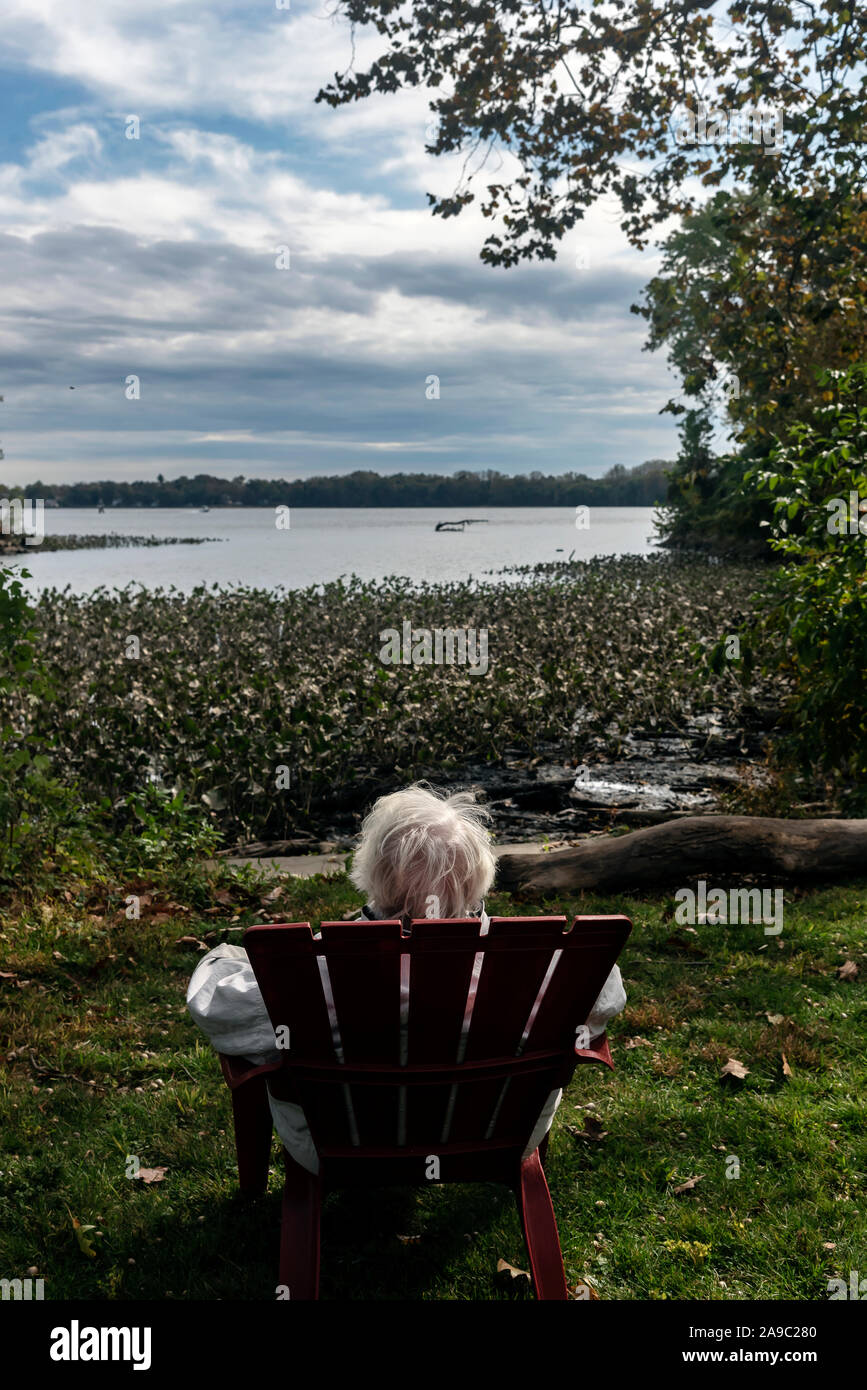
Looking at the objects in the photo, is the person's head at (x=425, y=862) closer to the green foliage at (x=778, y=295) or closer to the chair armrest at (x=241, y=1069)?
the chair armrest at (x=241, y=1069)

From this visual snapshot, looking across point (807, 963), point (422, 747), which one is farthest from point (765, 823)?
point (422, 747)

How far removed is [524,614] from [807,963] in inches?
573

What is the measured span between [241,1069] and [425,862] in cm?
81

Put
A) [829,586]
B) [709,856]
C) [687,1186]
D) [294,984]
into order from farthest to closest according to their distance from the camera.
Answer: [829,586] < [709,856] < [687,1186] < [294,984]

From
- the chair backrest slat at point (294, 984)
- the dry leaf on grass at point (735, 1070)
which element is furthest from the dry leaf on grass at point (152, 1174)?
the dry leaf on grass at point (735, 1070)

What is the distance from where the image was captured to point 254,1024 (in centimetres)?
280

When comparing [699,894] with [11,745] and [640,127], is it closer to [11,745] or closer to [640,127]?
[11,745]

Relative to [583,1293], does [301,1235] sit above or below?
above

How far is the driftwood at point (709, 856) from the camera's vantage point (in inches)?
258

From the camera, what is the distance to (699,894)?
6.36m

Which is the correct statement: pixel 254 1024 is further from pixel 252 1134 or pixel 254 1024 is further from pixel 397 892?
pixel 252 1134

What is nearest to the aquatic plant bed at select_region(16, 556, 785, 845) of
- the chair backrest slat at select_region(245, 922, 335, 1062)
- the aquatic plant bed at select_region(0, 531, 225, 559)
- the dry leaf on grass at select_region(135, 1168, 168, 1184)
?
the dry leaf on grass at select_region(135, 1168, 168, 1184)

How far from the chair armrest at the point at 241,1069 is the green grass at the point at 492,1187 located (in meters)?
0.63

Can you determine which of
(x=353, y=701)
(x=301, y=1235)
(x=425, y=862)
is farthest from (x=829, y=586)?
(x=353, y=701)
